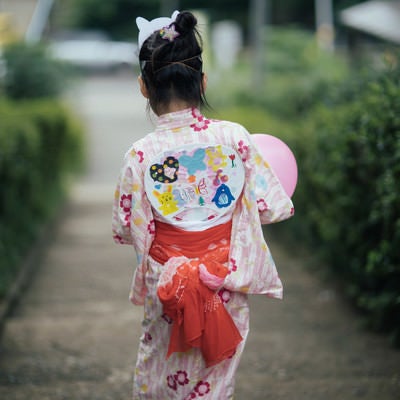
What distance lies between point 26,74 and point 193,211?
945 cm

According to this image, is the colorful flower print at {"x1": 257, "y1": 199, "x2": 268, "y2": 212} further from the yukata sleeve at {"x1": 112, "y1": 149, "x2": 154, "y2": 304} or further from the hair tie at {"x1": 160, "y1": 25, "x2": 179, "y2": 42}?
the hair tie at {"x1": 160, "y1": 25, "x2": 179, "y2": 42}

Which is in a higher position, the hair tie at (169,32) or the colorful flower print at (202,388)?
the hair tie at (169,32)

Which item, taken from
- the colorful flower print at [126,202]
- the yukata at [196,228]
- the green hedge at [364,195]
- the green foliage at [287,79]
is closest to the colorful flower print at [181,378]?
the yukata at [196,228]

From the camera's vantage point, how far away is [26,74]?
1130 centimetres

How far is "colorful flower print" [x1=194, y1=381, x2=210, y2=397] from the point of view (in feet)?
8.59

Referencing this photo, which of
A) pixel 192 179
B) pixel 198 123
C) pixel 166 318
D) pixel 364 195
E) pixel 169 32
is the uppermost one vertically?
pixel 169 32

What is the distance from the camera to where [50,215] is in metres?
7.77

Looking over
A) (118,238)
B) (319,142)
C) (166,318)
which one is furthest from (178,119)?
(319,142)

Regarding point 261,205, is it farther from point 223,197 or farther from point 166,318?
point 166,318

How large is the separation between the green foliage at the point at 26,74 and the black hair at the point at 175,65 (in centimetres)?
922

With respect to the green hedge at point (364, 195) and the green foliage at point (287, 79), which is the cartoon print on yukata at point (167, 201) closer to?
the green hedge at point (364, 195)

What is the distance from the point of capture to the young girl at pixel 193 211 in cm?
248

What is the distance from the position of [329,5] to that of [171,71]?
3950cm

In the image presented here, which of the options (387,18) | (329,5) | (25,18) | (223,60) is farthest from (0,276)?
(329,5)
